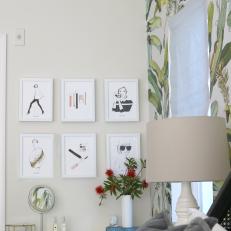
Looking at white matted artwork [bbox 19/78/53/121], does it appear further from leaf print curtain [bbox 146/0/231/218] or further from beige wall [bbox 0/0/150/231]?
leaf print curtain [bbox 146/0/231/218]

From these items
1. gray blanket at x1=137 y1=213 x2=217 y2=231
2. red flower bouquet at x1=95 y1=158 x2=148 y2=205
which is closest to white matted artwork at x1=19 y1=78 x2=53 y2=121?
red flower bouquet at x1=95 y1=158 x2=148 y2=205

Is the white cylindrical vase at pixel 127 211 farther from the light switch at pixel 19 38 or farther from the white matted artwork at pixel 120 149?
the light switch at pixel 19 38

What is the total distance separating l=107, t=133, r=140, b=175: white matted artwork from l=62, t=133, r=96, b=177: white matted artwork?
13 cm

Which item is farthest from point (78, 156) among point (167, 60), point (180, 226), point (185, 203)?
point (180, 226)

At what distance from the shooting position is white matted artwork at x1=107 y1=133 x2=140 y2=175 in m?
3.81

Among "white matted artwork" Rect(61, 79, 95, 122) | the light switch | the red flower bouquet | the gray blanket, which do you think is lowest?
the gray blanket

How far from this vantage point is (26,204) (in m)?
3.73

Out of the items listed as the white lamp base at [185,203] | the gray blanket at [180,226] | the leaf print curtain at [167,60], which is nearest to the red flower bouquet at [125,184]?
the leaf print curtain at [167,60]

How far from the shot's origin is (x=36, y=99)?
3.81 m

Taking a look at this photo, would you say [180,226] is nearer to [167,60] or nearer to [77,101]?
[167,60]

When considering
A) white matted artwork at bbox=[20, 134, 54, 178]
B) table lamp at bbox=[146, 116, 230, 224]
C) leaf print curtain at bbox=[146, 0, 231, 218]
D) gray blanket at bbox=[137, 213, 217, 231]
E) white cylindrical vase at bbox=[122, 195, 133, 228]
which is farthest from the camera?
white matted artwork at bbox=[20, 134, 54, 178]

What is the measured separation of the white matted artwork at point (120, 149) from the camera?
381cm

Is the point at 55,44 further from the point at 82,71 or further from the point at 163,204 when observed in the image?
the point at 163,204

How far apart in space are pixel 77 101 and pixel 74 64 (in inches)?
12.0
